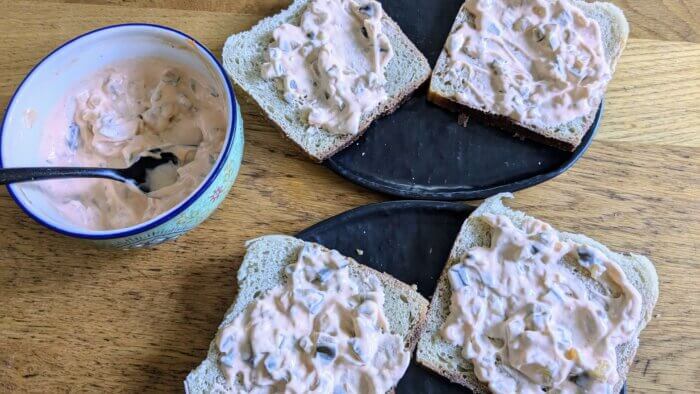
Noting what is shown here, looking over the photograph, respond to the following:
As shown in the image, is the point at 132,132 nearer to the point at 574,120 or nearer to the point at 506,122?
Answer: the point at 506,122

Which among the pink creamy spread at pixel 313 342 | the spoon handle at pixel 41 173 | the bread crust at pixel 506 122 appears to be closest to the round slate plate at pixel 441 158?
the bread crust at pixel 506 122

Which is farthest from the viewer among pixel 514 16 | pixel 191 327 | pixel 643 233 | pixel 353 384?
pixel 514 16

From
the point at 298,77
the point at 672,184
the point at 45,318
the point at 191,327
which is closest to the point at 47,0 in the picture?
the point at 298,77

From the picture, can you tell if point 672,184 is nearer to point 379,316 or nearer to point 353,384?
point 379,316

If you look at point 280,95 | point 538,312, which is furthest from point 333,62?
point 538,312

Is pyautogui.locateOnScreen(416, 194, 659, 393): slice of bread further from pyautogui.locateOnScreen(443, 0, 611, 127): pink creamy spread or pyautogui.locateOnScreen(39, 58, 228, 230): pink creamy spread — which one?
pyautogui.locateOnScreen(39, 58, 228, 230): pink creamy spread

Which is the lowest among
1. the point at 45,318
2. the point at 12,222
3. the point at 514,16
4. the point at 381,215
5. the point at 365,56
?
the point at 45,318

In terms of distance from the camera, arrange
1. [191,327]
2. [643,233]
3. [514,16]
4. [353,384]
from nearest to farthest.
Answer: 1. [353,384]
2. [191,327]
3. [643,233]
4. [514,16]
